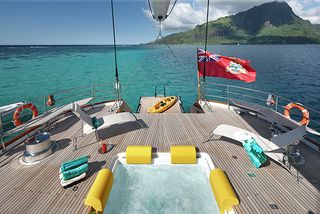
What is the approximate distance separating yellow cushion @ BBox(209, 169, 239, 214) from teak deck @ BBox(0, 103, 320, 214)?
19cm

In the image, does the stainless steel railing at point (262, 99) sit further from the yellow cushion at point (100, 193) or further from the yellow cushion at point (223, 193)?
the yellow cushion at point (100, 193)

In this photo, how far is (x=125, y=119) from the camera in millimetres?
7152

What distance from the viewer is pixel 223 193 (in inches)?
155

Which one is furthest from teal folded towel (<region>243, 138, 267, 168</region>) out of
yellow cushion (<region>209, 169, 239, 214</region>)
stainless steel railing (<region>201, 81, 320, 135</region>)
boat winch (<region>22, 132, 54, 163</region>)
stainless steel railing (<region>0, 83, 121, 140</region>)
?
stainless steel railing (<region>0, 83, 121, 140</region>)

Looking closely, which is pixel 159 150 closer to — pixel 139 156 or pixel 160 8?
pixel 139 156

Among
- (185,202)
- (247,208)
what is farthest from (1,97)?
(247,208)

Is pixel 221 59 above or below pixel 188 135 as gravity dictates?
above

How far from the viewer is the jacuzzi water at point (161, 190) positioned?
13.5 feet

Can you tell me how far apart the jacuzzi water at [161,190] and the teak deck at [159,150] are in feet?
2.00

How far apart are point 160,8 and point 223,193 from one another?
6.98 meters

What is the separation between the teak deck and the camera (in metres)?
3.98

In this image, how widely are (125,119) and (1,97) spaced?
20740 millimetres

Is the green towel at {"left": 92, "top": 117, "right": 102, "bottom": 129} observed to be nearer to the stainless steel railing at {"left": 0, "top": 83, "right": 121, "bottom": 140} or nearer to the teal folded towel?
the stainless steel railing at {"left": 0, "top": 83, "right": 121, "bottom": 140}

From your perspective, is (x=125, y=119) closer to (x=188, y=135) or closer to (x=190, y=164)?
(x=188, y=135)
